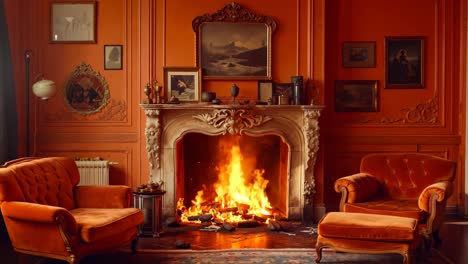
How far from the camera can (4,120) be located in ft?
22.5

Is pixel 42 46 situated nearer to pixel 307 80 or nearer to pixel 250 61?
pixel 250 61

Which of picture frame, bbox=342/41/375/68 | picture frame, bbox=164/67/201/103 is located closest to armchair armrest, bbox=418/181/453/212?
picture frame, bbox=342/41/375/68

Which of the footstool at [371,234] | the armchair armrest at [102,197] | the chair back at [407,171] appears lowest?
the footstool at [371,234]

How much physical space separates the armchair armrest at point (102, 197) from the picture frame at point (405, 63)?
399cm

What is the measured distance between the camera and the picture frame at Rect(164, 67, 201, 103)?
752 cm

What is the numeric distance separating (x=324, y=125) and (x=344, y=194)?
190 centimetres

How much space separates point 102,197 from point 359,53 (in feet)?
13.2

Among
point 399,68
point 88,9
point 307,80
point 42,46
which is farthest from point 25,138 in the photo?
point 399,68

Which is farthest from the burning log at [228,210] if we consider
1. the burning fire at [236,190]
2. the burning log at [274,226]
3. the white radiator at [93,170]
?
the white radiator at [93,170]

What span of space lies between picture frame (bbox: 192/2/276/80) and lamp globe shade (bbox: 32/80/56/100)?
1879 mm

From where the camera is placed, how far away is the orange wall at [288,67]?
755 centimetres

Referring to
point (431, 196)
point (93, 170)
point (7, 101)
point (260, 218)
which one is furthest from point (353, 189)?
point (7, 101)

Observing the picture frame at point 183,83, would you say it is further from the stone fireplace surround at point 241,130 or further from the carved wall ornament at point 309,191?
the carved wall ornament at point 309,191

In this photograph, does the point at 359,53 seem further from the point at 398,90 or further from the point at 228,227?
the point at 228,227
